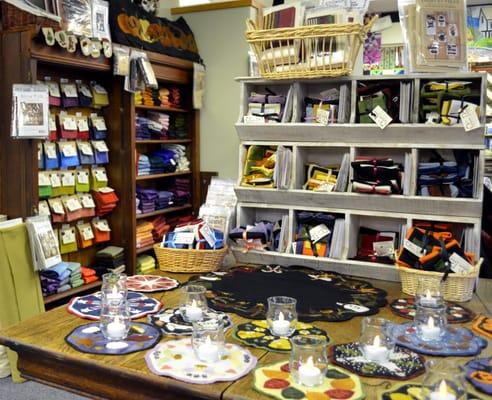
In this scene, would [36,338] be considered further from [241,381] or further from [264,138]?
[264,138]

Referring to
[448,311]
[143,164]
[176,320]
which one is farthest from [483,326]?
[143,164]

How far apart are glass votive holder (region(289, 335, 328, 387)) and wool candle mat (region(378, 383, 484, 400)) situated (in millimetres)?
156

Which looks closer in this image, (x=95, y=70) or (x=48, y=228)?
(x=48, y=228)

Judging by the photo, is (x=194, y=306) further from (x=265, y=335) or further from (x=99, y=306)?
(x=99, y=306)

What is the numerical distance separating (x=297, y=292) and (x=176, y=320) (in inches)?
22.6

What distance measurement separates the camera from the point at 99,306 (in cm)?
196

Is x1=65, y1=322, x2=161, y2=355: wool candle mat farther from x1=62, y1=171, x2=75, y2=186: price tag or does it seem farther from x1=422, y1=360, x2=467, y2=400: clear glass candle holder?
x1=62, y1=171, x2=75, y2=186: price tag

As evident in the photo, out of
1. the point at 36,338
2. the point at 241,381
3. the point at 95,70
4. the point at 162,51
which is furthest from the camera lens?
the point at 162,51

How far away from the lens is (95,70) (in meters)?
3.96

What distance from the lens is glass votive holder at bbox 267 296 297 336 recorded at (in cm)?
170

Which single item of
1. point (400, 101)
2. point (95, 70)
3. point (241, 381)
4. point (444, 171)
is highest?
point (95, 70)

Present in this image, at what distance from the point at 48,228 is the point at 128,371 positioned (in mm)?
2130

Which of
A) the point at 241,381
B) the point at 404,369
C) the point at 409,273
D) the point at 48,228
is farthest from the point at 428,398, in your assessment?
the point at 48,228

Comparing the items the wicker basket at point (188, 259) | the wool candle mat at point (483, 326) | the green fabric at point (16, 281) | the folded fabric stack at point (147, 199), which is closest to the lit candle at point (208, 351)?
the wool candle mat at point (483, 326)
